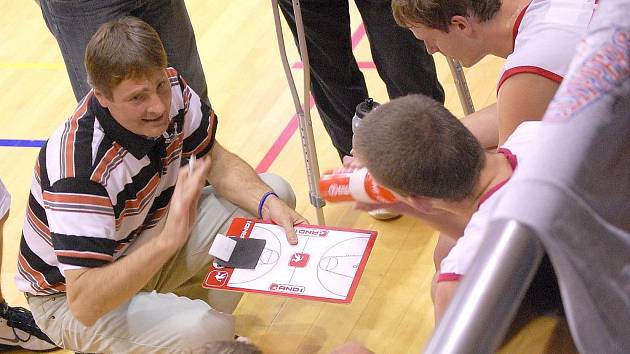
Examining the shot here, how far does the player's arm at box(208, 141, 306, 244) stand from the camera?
3.13m

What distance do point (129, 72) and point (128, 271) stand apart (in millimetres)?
580

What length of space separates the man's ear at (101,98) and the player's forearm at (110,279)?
0.43m

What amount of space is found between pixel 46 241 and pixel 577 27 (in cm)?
171

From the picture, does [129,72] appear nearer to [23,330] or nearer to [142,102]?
[142,102]

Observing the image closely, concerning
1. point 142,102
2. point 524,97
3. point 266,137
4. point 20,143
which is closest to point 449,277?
point 524,97

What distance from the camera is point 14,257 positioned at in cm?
393

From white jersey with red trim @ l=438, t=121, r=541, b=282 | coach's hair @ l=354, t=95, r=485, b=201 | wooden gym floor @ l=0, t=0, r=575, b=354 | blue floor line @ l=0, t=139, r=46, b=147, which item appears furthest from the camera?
blue floor line @ l=0, t=139, r=46, b=147

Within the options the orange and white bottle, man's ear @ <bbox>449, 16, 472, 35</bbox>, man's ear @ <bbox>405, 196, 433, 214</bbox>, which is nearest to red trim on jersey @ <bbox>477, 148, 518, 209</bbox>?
man's ear @ <bbox>405, 196, 433, 214</bbox>

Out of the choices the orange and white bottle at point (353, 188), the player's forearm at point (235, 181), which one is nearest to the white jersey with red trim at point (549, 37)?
the orange and white bottle at point (353, 188)

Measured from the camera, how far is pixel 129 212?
113 inches

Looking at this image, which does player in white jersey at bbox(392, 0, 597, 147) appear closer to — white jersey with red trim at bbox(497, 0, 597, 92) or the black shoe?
white jersey with red trim at bbox(497, 0, 597, 92)

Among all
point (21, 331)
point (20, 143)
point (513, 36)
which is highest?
point (513, 36)

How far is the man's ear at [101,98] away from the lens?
8.90 feet

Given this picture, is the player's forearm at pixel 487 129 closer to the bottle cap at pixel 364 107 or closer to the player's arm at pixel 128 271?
the bottle cap at pixel 364 107
